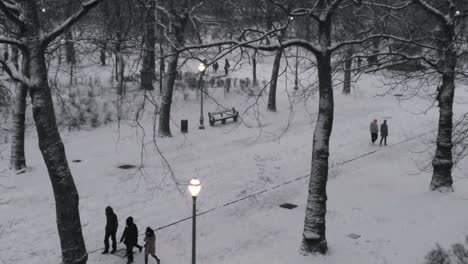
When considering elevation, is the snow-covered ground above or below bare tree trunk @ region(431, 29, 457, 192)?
below

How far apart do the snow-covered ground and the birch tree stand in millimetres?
2032

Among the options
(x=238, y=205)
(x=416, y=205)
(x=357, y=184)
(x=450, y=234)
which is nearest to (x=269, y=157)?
(x=357, y=184)

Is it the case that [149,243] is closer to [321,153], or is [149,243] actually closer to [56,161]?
[56,161]

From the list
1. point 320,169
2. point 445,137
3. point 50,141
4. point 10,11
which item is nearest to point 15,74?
point 10,11

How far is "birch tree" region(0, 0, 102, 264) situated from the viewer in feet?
24.2

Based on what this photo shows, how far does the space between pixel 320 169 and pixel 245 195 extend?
16.3ft

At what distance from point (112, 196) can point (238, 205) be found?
4.04 meters

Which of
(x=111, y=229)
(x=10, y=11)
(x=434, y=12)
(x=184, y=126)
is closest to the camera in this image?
(x=10, y=11)

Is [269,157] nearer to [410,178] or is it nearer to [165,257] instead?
[410,178]

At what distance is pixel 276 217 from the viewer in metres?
13.3

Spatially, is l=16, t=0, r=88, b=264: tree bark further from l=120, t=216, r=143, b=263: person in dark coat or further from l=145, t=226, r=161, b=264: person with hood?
l=120, t=216, r=143, b=263: person in dark coat

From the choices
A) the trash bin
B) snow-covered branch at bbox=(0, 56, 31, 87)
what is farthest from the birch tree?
the trash bin

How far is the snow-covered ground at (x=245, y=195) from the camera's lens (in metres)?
11.2

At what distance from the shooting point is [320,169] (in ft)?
34.5
